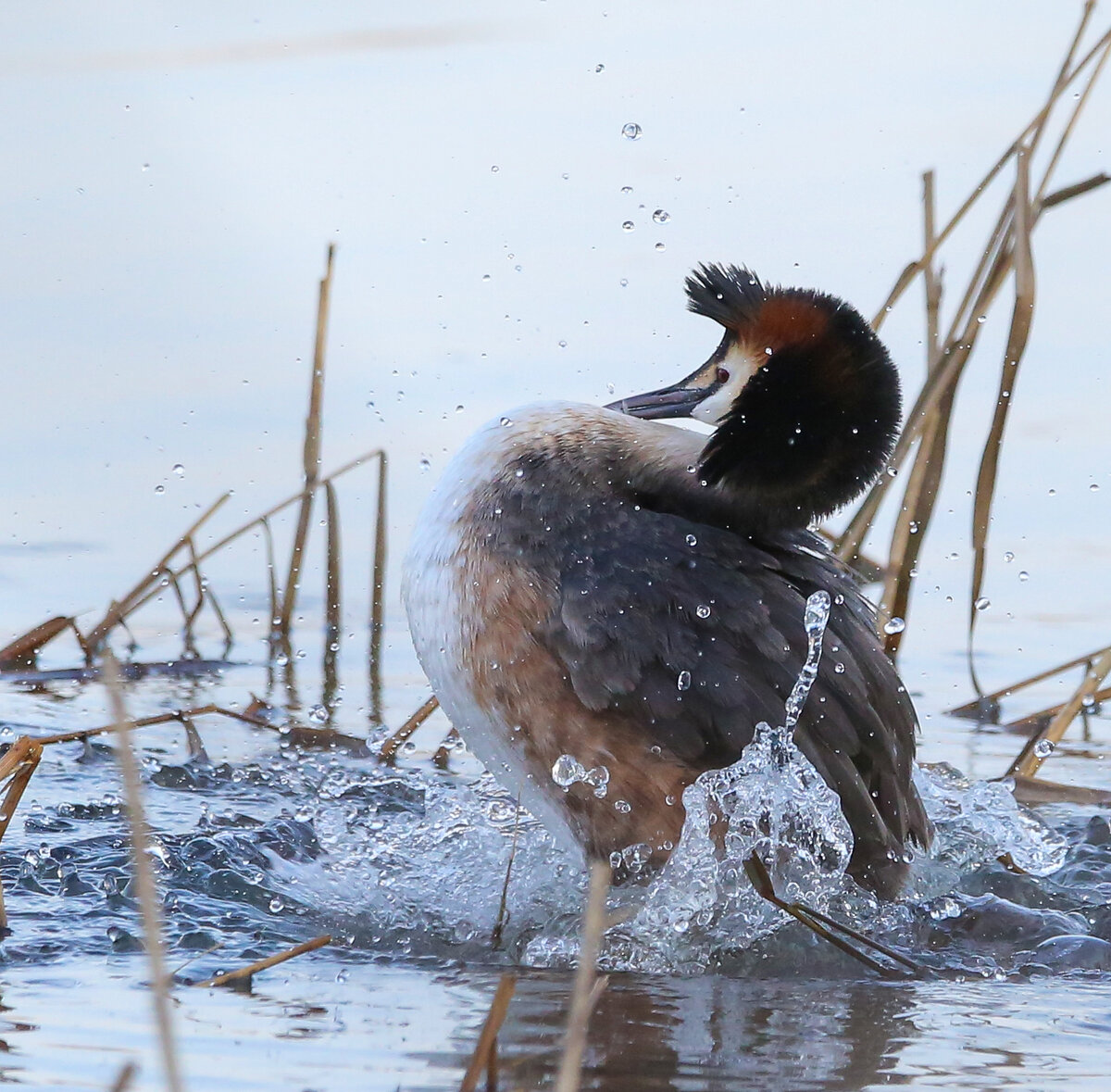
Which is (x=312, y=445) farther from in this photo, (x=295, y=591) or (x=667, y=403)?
(x=667, y=403)

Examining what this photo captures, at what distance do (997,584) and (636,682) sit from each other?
10.1 feet

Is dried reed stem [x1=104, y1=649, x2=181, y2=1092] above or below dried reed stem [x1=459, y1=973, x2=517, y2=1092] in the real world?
above

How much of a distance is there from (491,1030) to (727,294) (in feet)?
7.78

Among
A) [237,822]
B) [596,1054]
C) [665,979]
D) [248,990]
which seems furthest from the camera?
[237,822]

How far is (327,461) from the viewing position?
7559mm

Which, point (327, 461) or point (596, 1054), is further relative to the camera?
point (327, 461)

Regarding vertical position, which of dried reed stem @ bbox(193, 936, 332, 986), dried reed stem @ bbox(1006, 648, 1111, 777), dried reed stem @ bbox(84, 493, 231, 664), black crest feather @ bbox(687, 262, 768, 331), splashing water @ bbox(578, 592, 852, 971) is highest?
black crest feather @ bbox(687, 262, 768, 331)

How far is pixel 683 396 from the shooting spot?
4.52m

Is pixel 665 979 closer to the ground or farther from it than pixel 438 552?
closer to the ground

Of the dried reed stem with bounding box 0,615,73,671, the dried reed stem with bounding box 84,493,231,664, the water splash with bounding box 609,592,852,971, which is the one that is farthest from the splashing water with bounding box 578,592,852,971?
the dried reed stem with bounding box 0,615,73,671

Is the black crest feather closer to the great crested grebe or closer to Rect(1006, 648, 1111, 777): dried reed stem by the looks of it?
the great crested grebe

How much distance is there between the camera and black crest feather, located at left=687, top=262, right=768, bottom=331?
434cm

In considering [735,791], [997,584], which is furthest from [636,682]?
[997,584]

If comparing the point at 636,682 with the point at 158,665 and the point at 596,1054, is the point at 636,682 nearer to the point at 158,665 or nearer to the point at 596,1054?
the point at 596,1054
